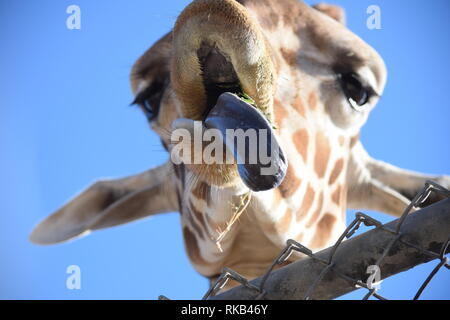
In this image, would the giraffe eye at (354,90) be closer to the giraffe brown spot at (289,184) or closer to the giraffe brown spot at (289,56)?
the giraffe brown spot at (289,56)

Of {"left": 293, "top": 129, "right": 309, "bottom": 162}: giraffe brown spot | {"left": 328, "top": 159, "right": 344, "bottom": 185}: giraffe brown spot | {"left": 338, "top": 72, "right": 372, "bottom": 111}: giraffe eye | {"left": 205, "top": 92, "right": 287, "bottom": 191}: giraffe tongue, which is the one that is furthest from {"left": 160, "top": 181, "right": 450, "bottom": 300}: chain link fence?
{"left": 328, "top": 159, "right": 344, "bottom": 185}: giraffe brown spot

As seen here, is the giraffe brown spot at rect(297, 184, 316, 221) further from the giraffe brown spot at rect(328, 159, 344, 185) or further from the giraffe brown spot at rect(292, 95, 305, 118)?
the giraffe brown spot at rect(292, 95, 305, 118)

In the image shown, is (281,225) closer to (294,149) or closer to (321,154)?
(294,149)

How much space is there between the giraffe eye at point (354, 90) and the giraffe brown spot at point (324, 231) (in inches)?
23.5

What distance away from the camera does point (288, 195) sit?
3633 millimetres

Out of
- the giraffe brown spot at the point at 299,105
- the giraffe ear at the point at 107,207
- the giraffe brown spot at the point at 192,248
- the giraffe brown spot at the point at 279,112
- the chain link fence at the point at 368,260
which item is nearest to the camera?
the chain link fence at the point at 368,260

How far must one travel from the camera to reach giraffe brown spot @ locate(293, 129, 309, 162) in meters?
3.67

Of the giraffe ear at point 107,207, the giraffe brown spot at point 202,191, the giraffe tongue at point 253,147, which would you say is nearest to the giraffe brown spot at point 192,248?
the giraffe brown spot at point 202,191

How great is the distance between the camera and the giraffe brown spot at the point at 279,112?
11.5 ft

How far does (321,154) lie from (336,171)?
0.30 meters

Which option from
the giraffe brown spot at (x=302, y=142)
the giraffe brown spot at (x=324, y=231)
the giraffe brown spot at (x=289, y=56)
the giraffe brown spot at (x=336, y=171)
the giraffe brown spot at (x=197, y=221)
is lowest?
the giraffe brown spot at (x=324, y=231)

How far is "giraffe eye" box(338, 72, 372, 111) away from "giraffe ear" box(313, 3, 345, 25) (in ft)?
3.02

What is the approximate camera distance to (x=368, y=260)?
195 cm

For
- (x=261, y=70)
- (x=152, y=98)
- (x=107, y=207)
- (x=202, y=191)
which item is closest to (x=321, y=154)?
(x=202, y=191)
